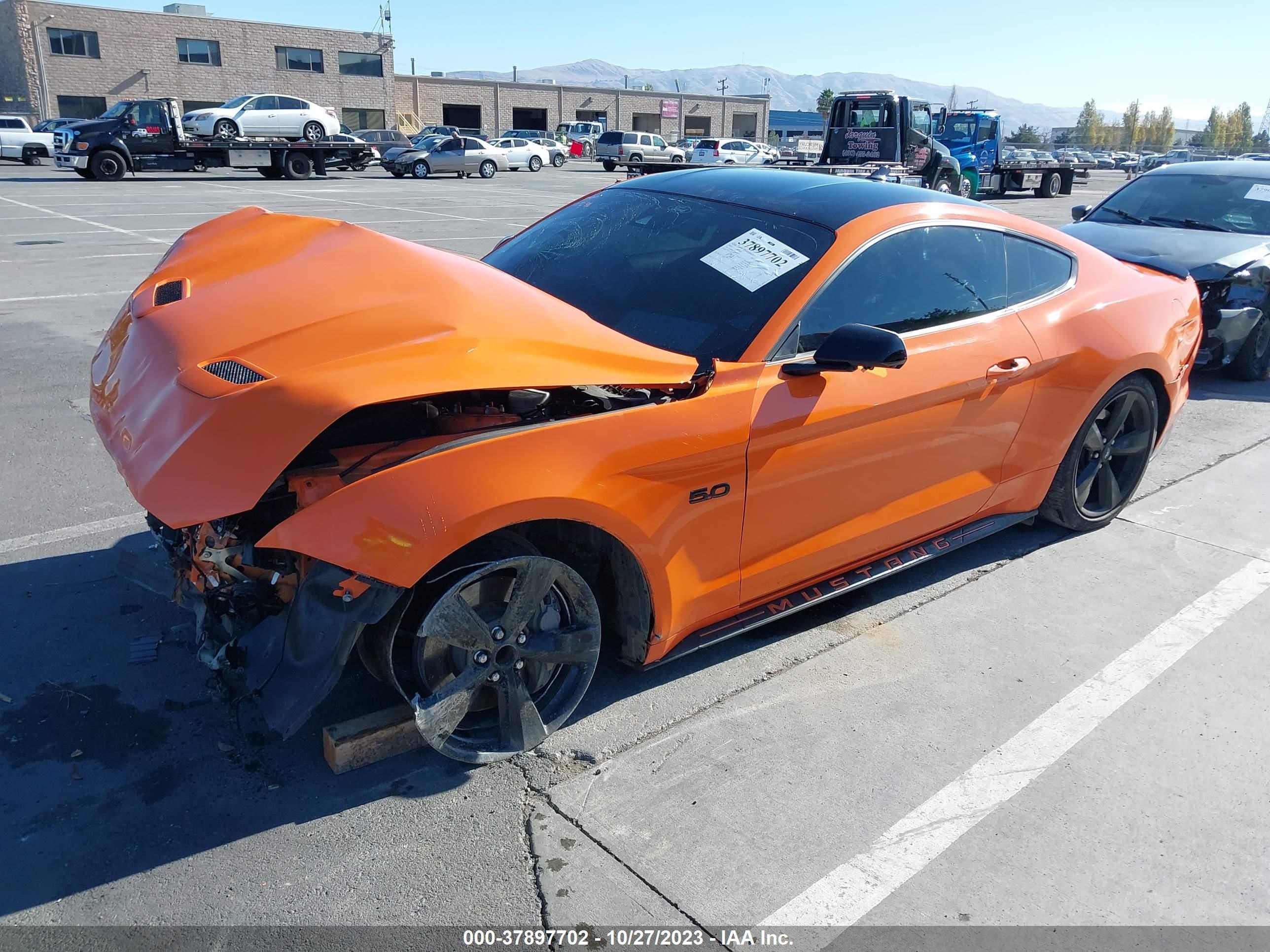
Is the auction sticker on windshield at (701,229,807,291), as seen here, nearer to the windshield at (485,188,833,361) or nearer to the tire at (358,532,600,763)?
the windshield at (485,188,833,361)

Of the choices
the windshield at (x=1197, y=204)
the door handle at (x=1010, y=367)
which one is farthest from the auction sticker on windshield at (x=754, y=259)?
the windshield at (x=1197, y=204)

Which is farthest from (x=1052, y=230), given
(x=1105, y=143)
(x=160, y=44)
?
(x=1105, y=143)

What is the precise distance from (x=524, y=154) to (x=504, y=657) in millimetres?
39247

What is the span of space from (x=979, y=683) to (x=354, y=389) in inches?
96.6

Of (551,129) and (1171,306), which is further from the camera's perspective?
(551,129)

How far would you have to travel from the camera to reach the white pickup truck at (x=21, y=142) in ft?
107

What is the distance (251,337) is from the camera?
2.65 m

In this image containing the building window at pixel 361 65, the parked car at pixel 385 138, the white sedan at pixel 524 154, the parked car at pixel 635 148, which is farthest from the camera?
the building window at pixel 361 65

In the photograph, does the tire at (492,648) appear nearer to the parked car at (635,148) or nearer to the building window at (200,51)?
the parked car at (635,148)

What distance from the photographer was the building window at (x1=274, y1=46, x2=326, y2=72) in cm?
5522

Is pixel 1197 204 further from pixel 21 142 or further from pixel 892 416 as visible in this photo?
pixel 21 142

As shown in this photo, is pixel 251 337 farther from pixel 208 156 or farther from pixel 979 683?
pixel 208 156

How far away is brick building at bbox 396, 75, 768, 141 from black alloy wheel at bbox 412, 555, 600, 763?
70.4 meters

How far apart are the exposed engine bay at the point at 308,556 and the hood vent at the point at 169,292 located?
743 mm
